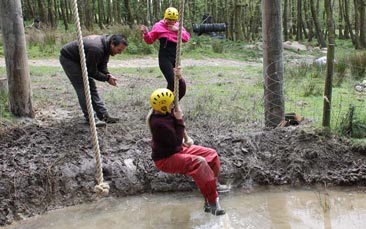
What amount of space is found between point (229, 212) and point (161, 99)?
1.56 m

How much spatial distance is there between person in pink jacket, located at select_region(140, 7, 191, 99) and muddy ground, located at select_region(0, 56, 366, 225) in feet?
3.24

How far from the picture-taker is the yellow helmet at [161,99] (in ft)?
14.5

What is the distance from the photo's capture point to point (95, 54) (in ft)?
20.5

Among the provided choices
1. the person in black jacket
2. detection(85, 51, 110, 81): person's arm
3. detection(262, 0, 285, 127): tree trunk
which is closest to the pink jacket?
the person in black jacket

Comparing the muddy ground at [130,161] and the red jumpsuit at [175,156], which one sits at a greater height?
the red jumpsuit at [175,156]

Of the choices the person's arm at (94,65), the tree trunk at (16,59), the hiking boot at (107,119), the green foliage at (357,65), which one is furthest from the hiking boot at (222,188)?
the green foliage at (357,65)

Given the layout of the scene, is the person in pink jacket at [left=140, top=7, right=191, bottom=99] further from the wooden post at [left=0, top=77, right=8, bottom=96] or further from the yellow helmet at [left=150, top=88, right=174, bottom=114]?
the wooden post at [left=0, top=77, right=8, bottom=96]

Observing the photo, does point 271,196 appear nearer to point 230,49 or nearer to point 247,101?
point 247,101

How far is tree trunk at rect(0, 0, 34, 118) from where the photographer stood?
668 centimetres

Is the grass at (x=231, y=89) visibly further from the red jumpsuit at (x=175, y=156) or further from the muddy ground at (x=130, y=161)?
the red jumpsuit at (x=175, y=156)

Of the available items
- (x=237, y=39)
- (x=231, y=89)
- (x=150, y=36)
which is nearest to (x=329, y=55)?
(x=150, y=36)

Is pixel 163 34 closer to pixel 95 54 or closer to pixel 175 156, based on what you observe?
pixel 95 54

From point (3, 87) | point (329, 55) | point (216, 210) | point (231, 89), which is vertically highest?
point (329, 55)

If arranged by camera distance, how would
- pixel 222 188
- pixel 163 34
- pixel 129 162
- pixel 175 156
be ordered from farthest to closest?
pixel 163 34 → pixel 129 162 → pixel 222 188 → pixel 175 156
